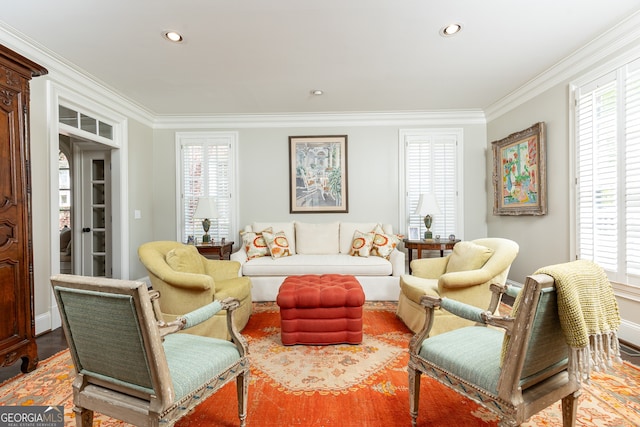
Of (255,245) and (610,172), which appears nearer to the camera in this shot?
(610,172)

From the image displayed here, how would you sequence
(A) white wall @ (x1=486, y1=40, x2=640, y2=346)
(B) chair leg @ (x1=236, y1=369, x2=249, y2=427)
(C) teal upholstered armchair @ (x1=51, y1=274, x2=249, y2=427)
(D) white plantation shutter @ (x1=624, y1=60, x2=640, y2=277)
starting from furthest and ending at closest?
(A) white wall @ (x1=486, y1=40, x2=640, y2=346) < (D) white plantation shutter @ (x1=624, y1=60, x2=640, y2=277) < (B) chair leg @ (x1=236, y1=369, x2=249, y2=427) < (C) teal upholstered armchair @ (x1=51, y1=274, x2=249, y2=427)

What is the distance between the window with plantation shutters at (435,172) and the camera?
4.75 m

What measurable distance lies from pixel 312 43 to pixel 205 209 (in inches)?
107

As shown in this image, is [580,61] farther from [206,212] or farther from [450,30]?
[206,212]

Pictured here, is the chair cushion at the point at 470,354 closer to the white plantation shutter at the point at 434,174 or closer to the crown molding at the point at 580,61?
the crown molding at the point at 580,61

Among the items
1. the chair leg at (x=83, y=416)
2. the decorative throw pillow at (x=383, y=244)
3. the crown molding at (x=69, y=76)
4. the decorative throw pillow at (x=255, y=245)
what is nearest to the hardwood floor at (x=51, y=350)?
the chair leg at (x=83, y=416)

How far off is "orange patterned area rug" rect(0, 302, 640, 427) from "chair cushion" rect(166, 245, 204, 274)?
936mm

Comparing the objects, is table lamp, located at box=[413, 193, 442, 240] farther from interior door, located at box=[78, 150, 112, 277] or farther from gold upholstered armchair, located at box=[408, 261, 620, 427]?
interior door, located at box=[78, 150, 112, 277]

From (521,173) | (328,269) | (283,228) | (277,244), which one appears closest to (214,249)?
(277,244)

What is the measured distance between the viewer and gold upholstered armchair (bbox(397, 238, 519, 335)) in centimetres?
251

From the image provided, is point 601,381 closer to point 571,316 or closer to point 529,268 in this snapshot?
point 571,316

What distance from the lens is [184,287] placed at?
2529 mm

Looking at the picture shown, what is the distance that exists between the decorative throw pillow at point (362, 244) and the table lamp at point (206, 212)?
80.0 inches

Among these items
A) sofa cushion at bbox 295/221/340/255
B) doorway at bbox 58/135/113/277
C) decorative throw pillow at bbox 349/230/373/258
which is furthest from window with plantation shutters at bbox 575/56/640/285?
doorway at bbox 58/135/113/277
